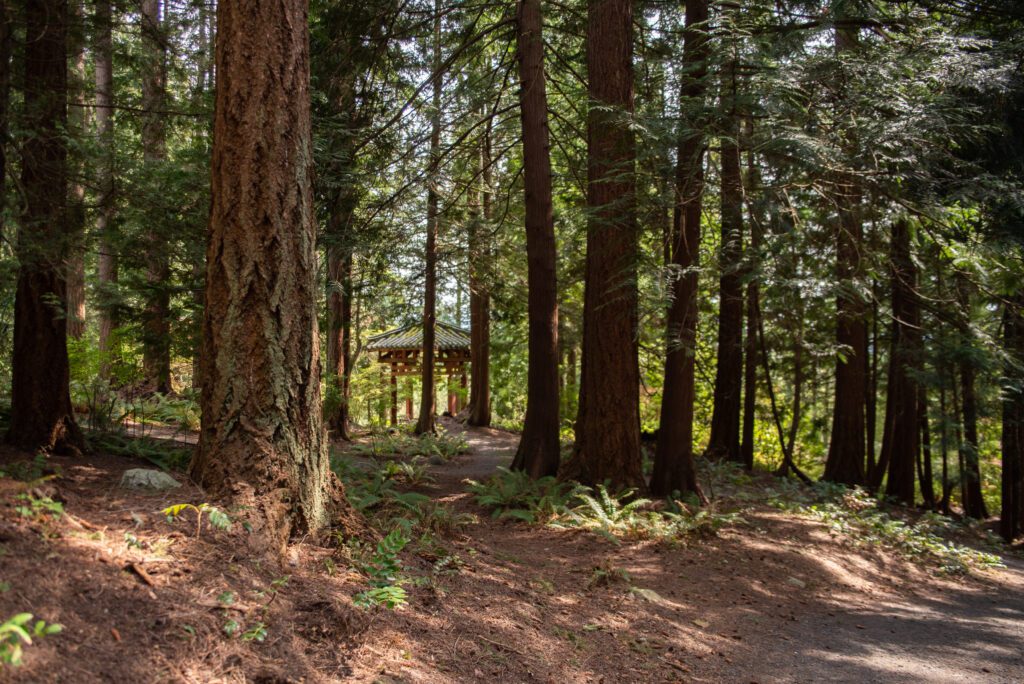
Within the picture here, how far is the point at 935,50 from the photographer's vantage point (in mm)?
6969

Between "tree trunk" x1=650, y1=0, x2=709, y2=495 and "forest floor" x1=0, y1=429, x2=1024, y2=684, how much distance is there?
56.5 inches

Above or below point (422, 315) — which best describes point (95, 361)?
below

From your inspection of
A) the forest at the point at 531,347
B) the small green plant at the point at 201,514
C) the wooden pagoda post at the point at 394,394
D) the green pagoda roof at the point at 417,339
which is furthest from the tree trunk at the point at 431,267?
the small green plant at the point at 201,514

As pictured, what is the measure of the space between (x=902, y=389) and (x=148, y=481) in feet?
43.3

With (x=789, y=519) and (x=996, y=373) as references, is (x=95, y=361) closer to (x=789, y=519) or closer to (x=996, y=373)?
(x=789, y=519)

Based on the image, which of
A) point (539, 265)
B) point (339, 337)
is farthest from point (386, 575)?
point (339, 337)

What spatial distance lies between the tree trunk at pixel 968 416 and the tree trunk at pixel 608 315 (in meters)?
4.50

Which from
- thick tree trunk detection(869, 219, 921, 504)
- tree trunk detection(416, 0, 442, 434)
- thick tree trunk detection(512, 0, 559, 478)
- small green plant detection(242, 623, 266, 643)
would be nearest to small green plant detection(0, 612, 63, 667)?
small green plant detection(242, 623, 266, 643)

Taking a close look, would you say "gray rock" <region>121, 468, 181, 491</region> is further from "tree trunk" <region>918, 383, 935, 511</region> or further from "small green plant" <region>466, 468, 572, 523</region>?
"tree trunk" <region>918, 383, 935, 511</region>

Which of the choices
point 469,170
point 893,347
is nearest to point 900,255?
point 893,347

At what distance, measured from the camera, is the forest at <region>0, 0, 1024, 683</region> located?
143 inches

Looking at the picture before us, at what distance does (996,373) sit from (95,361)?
1376cm

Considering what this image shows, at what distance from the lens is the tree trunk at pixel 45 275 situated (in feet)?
19.6

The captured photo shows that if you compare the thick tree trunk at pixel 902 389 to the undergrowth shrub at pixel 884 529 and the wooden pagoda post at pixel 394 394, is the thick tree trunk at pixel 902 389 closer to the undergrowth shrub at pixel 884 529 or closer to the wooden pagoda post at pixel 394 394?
the undergrowth shrub at pixel 884 529
